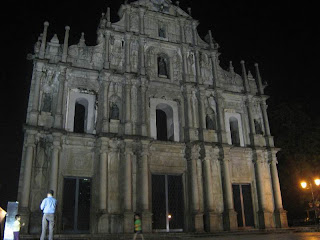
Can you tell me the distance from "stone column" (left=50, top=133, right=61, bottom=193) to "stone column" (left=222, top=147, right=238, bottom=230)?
9788mm

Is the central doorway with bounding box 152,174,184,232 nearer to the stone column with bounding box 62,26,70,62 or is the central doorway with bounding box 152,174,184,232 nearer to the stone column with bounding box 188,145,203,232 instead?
the stone column with bounding box 188,145,203,232

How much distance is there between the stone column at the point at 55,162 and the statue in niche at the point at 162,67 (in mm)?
8632

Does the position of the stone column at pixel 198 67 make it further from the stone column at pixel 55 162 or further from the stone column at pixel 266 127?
the stone column at pixel 55 162

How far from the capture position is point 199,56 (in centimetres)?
2323

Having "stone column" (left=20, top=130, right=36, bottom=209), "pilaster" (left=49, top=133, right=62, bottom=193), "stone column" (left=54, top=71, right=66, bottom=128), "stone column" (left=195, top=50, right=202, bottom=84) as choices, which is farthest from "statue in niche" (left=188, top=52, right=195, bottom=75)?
"stone column" (left=20, top=130, right=36, bottom=209)

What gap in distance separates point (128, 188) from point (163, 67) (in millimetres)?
9189

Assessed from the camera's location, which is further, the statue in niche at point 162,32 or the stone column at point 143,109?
the statue in niche at point 162,32

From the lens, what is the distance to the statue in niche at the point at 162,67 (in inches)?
876

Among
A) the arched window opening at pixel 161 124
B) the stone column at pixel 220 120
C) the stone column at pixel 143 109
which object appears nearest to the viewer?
the stone column at pixel 143 109

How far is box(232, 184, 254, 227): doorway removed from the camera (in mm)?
20078

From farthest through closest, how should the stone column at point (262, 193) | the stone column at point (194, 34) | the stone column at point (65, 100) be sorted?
the stone column at point (194, 34) → the stone column at point (262, 193) → the stone column at point (65, 100)

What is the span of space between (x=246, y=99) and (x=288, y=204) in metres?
10.3

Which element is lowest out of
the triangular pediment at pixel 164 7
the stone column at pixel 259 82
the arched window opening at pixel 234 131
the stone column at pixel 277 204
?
the stone column at pixel 277 204

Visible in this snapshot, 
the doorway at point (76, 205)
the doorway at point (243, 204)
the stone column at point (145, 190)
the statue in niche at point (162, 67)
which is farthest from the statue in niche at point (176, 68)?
the doorway at point (76, 205)
